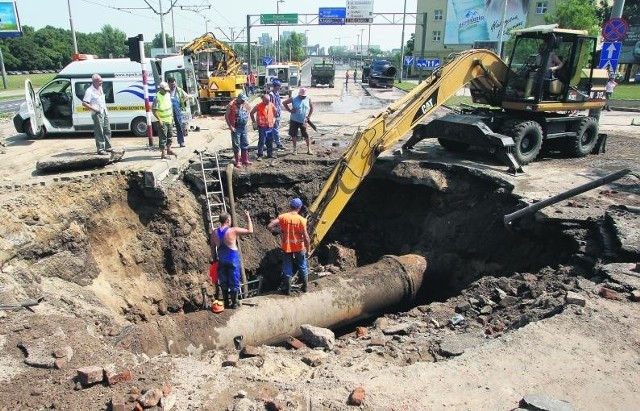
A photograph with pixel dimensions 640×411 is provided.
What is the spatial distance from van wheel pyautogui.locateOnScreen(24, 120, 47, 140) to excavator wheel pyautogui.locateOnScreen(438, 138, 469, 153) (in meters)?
10.1

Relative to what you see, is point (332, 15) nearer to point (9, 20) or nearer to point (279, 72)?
point (279, 72)

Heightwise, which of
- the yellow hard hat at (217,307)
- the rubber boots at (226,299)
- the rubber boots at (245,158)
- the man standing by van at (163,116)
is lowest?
the rubber boots at (226,299)

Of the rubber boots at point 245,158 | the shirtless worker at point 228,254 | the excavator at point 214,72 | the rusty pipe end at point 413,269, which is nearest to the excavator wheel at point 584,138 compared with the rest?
the rusty pipe end at point 413,269

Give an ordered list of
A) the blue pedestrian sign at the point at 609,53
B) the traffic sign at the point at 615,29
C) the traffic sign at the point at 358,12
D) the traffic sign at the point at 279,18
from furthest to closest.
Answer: the traffic sign at the point at 358,12 → the traffic sign at the point at 279,18 → the blue pedestrian sign at the point at 609,53 → the traffic sign at the point at 615,29

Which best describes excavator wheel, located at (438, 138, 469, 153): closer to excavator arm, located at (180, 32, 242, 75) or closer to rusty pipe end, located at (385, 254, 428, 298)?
rusty pipe end, located at (385, 254, 428, 298)

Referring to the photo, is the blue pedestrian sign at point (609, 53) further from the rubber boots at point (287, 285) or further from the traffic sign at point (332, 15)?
the traffic sign at point (332, 15)

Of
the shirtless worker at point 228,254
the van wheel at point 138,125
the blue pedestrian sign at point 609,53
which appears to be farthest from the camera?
the van wheel at point 138,125

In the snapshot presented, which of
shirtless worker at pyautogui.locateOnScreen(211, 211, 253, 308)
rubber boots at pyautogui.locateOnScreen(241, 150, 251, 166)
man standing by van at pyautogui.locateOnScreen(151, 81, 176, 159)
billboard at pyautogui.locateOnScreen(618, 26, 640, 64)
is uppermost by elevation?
billboard at pyautogui.locateOnScreen(618, 26, 640, 64)

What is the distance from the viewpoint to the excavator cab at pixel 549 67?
373 inches

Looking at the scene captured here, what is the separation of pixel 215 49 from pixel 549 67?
1526 cm

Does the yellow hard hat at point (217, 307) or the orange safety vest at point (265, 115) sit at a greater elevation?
the orange safety vest at point (265, 115)

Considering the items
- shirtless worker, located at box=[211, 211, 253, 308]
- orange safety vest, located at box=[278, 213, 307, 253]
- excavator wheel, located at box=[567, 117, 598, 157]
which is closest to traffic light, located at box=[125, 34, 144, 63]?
shirtless worker, located at box=[211, 211, 253, 308]

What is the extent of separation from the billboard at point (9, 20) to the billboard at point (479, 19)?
40.3 m

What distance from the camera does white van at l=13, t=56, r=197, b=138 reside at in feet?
38.3
